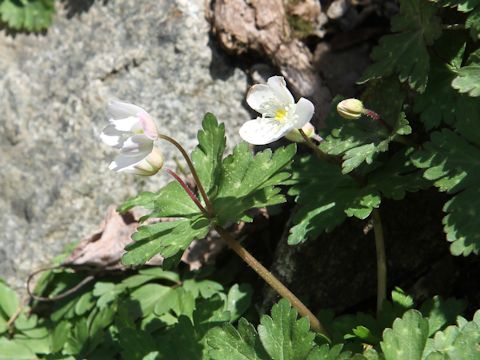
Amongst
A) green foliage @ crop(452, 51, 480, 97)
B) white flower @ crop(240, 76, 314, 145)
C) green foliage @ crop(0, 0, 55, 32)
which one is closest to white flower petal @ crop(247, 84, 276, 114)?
white flower @ crop(240, 76, 314, 145)

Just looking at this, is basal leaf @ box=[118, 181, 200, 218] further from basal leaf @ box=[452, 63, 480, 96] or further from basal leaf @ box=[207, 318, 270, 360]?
basal leaf @ box=[452, 63, 480, 96]

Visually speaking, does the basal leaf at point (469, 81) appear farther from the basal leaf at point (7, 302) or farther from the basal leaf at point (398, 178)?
the basal leaf at point (7, 302)

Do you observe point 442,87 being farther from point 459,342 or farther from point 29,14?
point 29,14

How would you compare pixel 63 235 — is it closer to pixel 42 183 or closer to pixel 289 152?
pixel 42 183

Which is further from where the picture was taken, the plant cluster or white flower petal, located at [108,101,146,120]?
white flower petal, located at [108,101,146,120]

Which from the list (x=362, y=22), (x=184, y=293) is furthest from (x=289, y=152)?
(x=362, y=22)

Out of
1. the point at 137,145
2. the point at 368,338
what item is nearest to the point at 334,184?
the point at 368,338

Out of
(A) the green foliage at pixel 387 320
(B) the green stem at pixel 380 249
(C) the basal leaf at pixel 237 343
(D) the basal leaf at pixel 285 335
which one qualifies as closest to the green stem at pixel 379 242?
(B) the green stem at pixel 380 249
